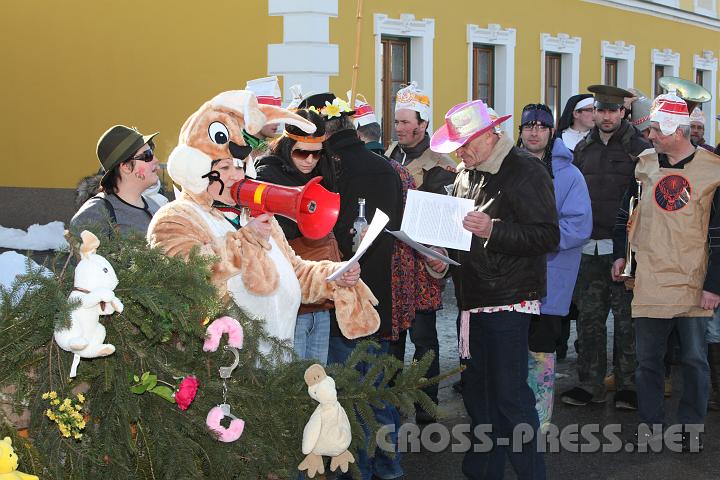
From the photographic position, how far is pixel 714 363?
311 inches

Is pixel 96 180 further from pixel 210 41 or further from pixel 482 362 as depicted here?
pixel 210 41

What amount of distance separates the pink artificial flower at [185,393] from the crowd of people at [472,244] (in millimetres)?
547

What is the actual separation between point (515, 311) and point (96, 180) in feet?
8.42

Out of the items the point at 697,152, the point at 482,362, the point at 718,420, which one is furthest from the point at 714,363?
the point at 482,362

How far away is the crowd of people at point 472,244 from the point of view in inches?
161

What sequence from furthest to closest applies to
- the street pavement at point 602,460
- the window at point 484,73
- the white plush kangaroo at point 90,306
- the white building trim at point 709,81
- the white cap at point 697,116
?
1. the white building trim at point 709,81
2. the window at point 484,73
3. the white cap at point 697,116
4. the street pavement at point 602,460
5. the white plush kangaroo at point 90,306

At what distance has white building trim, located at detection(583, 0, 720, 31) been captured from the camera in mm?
22188

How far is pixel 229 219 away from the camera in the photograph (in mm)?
4129

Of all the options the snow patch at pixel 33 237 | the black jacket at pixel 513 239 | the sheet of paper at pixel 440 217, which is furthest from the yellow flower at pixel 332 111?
the snow patch at pixel 33 237

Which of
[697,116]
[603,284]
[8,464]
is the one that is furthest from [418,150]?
[8,464]

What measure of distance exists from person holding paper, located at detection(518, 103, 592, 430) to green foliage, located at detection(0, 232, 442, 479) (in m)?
3.28

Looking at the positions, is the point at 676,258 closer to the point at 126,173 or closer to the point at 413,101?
the point at 413,101

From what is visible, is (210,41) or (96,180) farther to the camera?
(210,41)

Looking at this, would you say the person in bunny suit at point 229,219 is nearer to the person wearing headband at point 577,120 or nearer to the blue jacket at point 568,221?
the blue jacket at point 568,221
